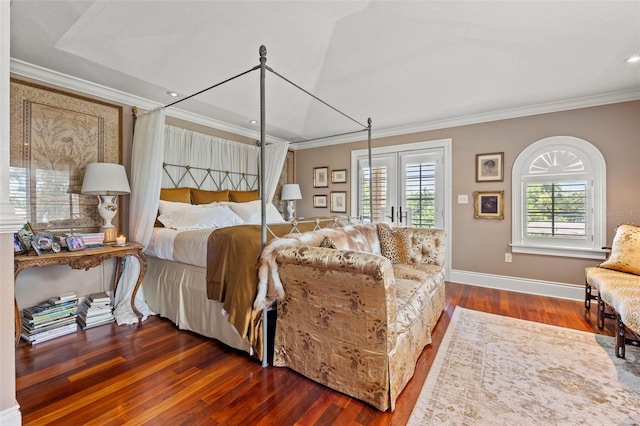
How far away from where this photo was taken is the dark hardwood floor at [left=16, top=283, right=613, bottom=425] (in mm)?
1525

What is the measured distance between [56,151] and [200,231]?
166cm

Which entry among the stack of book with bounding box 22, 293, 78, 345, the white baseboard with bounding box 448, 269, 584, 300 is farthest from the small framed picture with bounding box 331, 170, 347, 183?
the stack of book with bounding box 22, 293, 78, 345

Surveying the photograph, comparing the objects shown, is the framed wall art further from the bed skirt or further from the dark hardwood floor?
the dark hardwood floor

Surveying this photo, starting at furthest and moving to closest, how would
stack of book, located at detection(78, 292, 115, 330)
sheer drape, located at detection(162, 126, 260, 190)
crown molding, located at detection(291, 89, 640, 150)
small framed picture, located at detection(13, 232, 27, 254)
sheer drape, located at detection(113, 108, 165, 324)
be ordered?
sheer drape, located at detection(162, 126, 260, 190) < crown molding, located at detection(291, 89, 640, 150) < sheer drape, located at detection(113, 108, 165, 324) < stack of book, located at detection(78, 292, 115, 330) < small framed picture, located at detection(13, 232, 27, 254)

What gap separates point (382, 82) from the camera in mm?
3389

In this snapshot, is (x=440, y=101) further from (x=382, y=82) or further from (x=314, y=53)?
(x=314, y=53)

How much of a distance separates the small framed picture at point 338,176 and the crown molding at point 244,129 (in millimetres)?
576

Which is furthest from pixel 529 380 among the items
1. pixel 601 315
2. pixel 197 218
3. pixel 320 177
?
pixel 320 177

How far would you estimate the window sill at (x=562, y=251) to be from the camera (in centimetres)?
332

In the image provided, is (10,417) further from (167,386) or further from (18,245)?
(18,245)

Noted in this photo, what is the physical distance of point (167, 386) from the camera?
5.87 feet

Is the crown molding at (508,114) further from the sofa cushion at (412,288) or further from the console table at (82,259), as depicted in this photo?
the console table at (82,259)

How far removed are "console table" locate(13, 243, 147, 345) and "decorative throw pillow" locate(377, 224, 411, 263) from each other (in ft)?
8.09

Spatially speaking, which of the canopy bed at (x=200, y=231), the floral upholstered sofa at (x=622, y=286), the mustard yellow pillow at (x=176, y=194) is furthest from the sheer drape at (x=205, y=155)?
the floral upholstered sofa at (x=622, y=286)
